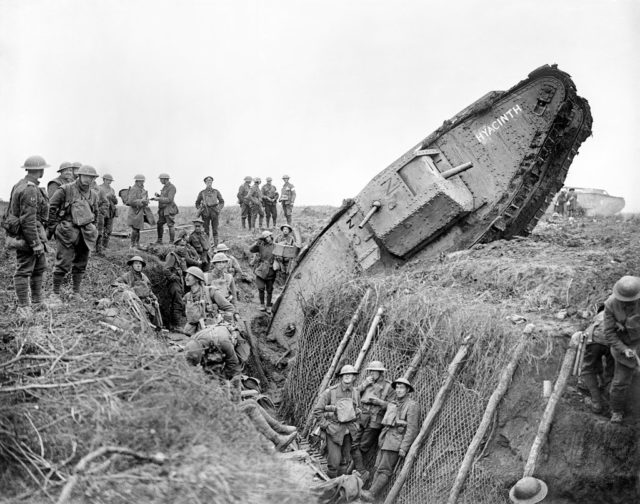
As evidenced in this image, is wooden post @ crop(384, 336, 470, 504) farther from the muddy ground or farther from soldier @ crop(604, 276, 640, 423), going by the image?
soldier @ crop(604, 276, 640, 423)

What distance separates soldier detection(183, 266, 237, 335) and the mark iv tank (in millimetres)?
2546

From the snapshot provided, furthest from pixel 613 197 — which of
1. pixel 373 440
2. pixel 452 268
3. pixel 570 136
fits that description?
pixel 373 440

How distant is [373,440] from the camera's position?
9469mm

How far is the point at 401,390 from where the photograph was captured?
897cm

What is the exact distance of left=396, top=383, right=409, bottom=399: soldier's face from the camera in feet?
29.4

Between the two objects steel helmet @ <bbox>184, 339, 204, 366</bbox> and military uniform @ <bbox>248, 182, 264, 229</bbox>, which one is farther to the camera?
military uniform @ <bbox>248, 182, 264, 229</bbox>

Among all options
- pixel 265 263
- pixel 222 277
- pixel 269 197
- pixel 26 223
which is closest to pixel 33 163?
pixel 26 223

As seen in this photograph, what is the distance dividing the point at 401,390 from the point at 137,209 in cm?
902

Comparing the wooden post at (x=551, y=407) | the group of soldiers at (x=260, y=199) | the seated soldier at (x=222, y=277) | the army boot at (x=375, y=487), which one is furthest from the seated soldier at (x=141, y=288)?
the group of soldiers at (x=260, y=199)

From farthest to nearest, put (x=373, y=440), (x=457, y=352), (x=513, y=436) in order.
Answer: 1. (x=373, y=440)
2. (x=457, y=352)
3. (x=513, y=436)

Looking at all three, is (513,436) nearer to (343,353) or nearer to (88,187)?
(343,353)

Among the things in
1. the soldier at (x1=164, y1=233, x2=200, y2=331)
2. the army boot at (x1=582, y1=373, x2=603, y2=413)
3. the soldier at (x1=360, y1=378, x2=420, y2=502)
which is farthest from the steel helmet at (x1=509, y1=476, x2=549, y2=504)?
the soldier at (x1=164, y1=233, x2=200, y2=331)

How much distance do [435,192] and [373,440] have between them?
4.32 metres

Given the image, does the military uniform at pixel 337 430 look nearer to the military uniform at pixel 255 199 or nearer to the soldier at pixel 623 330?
the soldier at pixel 623 330
